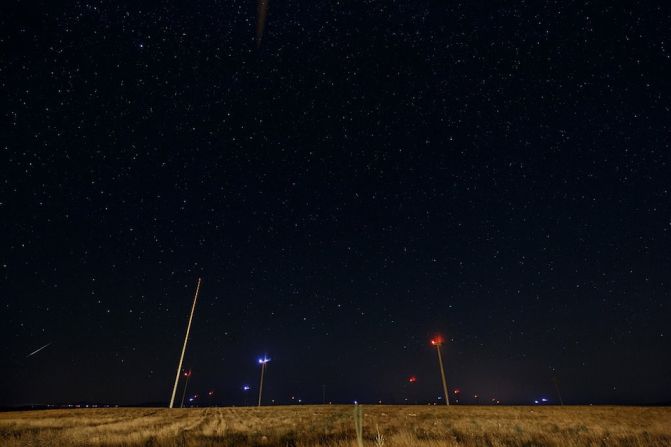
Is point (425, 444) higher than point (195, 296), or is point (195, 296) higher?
point (195, 296)

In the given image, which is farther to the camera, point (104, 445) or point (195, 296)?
point (195, 296)

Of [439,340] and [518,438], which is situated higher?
[439,340]

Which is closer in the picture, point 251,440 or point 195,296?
Result: point 251,440


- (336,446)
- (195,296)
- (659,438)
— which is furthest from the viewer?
(195,296)

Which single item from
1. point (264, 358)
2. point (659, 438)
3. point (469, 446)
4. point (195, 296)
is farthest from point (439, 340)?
point (469, 446)

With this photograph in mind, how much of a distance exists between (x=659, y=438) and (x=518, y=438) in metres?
3.82

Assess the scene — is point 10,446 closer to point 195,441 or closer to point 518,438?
point 195,441

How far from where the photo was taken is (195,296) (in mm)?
24422

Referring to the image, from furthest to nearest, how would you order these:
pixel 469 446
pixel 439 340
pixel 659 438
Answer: pixel 439 340
pixel 659 438
pixel 469 446

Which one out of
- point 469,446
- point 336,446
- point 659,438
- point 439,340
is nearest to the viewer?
point 336,446

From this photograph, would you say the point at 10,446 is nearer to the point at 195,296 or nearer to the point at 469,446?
the point at 469,446

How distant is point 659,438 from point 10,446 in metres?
17.4

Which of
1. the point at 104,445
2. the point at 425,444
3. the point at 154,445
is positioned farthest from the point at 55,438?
the point at 425,444

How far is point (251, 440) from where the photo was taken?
9750 mm
